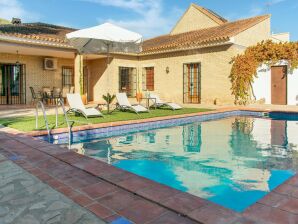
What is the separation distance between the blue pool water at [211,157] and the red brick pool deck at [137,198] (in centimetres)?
86

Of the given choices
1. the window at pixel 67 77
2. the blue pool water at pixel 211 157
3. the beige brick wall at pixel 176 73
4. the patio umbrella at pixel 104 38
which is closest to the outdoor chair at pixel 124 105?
the patio umbrella at pixel 104 38

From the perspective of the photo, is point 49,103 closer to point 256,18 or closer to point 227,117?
point 227,117

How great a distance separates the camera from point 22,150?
4723 millimetres

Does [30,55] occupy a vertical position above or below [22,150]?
above

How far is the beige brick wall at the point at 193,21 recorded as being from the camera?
2306 centimetres

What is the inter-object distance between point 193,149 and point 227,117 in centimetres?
635

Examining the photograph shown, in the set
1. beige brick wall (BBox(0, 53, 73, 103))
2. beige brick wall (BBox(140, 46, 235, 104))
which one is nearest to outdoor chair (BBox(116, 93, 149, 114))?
→ beige brick wall (BBox(140, 46, 235, 104))

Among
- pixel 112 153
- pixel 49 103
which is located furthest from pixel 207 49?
pixel 112 153

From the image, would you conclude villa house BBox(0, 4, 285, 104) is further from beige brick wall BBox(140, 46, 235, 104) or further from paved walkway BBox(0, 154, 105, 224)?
paved walkway BBox(0, 154, 105, 224)

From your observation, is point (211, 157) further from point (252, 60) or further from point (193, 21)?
point (193, 21)

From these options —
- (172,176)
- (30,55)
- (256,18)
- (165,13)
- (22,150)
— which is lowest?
(172,176)

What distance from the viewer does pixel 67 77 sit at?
18453mm

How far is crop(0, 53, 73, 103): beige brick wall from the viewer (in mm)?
15488

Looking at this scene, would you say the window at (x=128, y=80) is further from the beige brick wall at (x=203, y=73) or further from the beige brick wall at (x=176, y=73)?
the beige brick wall at (x=203, y=73)
